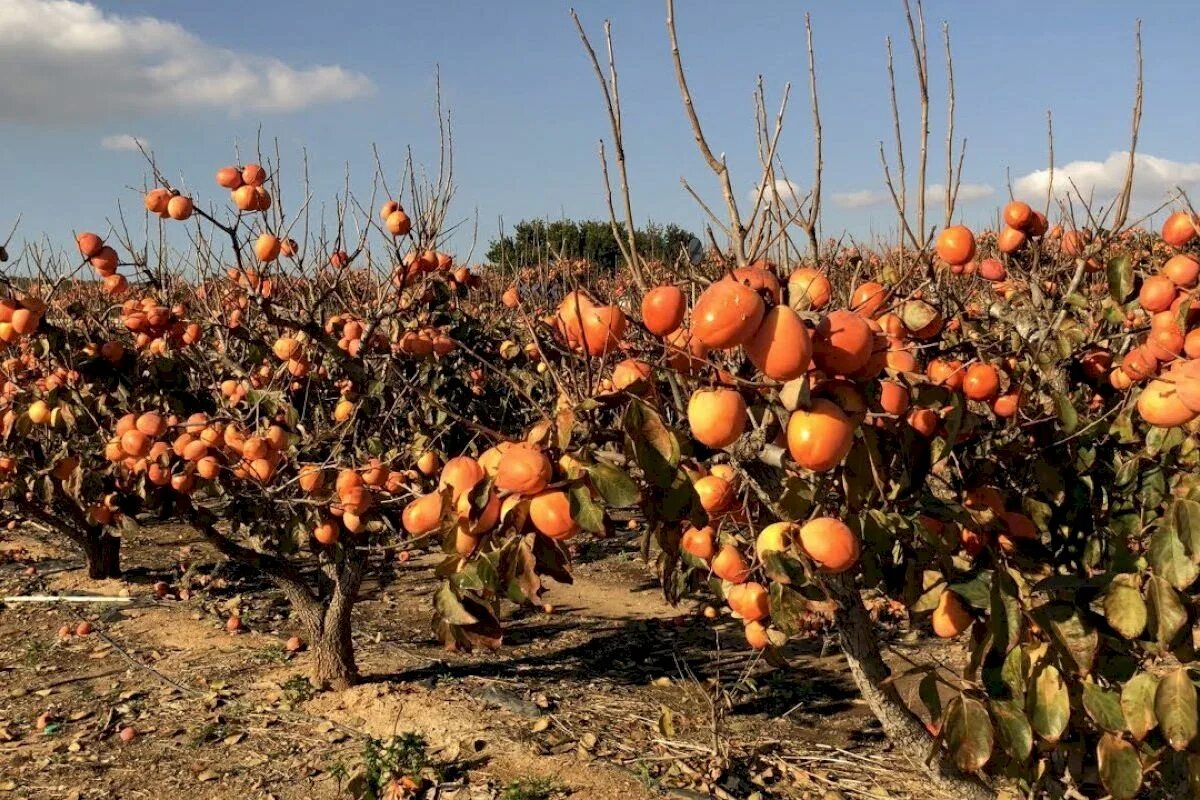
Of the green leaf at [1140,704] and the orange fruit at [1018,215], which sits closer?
the green leaf at [1140,704]

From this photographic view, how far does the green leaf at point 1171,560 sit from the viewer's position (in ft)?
6.05

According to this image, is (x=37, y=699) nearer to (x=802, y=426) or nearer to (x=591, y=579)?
(x=591, y=579)

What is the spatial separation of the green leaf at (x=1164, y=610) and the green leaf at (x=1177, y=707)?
7cm

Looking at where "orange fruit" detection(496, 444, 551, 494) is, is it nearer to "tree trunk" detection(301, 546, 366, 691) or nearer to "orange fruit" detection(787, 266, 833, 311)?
"orange fruit" detection(787, 266, 833, 311)

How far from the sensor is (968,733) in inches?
74.6

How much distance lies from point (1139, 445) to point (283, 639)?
5.00 metres

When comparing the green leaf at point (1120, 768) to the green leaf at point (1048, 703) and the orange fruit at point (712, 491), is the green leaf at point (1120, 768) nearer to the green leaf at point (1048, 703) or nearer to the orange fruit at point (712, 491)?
the green leaf at point (1048, 703)

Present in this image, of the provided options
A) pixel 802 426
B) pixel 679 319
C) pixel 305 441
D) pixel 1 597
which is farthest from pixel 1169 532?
pixel 1 597

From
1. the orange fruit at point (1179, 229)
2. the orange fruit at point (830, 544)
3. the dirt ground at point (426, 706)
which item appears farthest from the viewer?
the dirt ground at point (426, 706)

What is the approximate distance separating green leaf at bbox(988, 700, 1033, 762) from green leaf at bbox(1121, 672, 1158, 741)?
0.20m

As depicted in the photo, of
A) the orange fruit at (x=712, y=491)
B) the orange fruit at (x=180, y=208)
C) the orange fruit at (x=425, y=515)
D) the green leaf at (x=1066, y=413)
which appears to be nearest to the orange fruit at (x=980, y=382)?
the green leaf at (x=1066, y=413)

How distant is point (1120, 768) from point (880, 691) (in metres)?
0.60

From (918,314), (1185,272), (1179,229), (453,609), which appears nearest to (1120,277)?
(1185,272)

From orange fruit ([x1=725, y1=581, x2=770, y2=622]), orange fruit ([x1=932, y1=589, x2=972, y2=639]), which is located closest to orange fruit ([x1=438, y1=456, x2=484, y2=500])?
orange fruit ([x1=725, y1=581, x2=770, y2=622])
